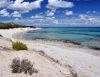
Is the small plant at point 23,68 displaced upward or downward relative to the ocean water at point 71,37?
upward

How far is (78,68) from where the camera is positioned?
13547 millimetres

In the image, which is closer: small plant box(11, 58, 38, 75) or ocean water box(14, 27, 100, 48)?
small plant box(11, 58, 38, 75)

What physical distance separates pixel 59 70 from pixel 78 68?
313 centimetres

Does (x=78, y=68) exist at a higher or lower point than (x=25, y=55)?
lower

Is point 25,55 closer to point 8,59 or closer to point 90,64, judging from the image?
point 8,59

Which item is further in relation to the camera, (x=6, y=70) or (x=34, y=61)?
(x=34, y=61)

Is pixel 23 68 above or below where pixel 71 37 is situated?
above

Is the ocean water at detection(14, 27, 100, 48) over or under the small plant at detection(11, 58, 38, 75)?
under

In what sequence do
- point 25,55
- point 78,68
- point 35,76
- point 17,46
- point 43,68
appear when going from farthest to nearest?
1. point 17,46
2. point 78,68
3. point 25,55
4. point 43,68
5. point 35,76

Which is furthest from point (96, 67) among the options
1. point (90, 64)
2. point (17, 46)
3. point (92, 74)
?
point (17, 46)

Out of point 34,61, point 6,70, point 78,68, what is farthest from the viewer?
point 78,68

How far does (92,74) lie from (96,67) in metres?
1.82

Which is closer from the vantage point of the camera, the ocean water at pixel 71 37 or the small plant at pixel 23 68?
the small plant at pixel 23 68

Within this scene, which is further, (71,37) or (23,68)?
(71,37)
